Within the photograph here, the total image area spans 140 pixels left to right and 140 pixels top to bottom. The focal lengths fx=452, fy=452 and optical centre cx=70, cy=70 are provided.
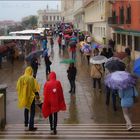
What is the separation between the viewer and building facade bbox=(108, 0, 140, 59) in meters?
28.6

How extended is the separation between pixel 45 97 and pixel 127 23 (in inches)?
856

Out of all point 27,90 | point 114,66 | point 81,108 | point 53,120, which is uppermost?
point 114,66

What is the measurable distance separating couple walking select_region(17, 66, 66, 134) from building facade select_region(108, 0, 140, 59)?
16.7 meters

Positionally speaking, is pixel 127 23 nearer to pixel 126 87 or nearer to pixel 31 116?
pixel 126 87

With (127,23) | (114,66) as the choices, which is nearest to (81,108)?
(114,66)

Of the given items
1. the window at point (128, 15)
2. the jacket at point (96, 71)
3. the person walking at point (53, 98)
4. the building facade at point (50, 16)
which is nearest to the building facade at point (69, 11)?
the building facade at point (50, 16)

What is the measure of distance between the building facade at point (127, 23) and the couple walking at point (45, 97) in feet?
54.8

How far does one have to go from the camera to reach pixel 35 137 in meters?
9.96

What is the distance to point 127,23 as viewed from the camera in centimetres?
3109

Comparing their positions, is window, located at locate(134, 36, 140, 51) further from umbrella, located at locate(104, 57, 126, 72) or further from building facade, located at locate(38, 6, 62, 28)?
building facade, located at locate(38, 6, 62, 28)

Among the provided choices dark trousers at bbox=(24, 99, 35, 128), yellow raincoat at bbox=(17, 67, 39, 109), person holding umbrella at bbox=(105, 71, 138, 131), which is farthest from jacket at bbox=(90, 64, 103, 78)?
yellow raincoat at bbox=(17, 67, 39, 109)

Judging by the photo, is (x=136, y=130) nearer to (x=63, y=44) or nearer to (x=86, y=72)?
(x=86, y=72)

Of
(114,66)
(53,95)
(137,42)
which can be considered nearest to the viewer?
(53,95)

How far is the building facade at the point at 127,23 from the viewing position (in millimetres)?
28589
